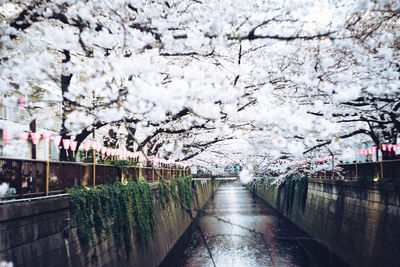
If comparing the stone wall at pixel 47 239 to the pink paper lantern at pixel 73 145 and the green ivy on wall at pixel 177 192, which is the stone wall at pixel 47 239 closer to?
the pink paper lantern at pixel 73 145

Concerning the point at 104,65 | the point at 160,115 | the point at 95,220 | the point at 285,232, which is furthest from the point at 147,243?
the point at 285,232

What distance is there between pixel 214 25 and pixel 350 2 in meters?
3.14

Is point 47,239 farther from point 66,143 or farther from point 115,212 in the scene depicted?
point 115,212

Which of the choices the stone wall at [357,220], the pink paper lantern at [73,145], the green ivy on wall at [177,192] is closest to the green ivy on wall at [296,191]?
the stone wall at [357,220]

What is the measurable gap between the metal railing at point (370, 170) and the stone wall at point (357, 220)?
1.53 feet

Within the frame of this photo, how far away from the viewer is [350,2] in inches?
295

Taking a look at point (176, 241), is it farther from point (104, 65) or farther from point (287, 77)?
point (104, 65)

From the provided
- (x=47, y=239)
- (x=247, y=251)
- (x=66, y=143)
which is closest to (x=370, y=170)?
(x=247, y=251)

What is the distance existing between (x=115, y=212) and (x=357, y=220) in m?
10.8

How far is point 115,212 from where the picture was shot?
11.4m

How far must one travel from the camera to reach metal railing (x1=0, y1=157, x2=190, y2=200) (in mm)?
7035

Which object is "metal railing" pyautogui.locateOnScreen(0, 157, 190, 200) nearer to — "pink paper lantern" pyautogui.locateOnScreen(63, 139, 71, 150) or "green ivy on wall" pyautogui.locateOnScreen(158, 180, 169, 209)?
"pink paper lantern" pyautogui.locateOnScreen(63, 139, 71, 150)

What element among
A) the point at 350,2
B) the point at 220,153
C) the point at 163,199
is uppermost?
the point at 350,2

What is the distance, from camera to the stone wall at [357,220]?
12828 millimetres
